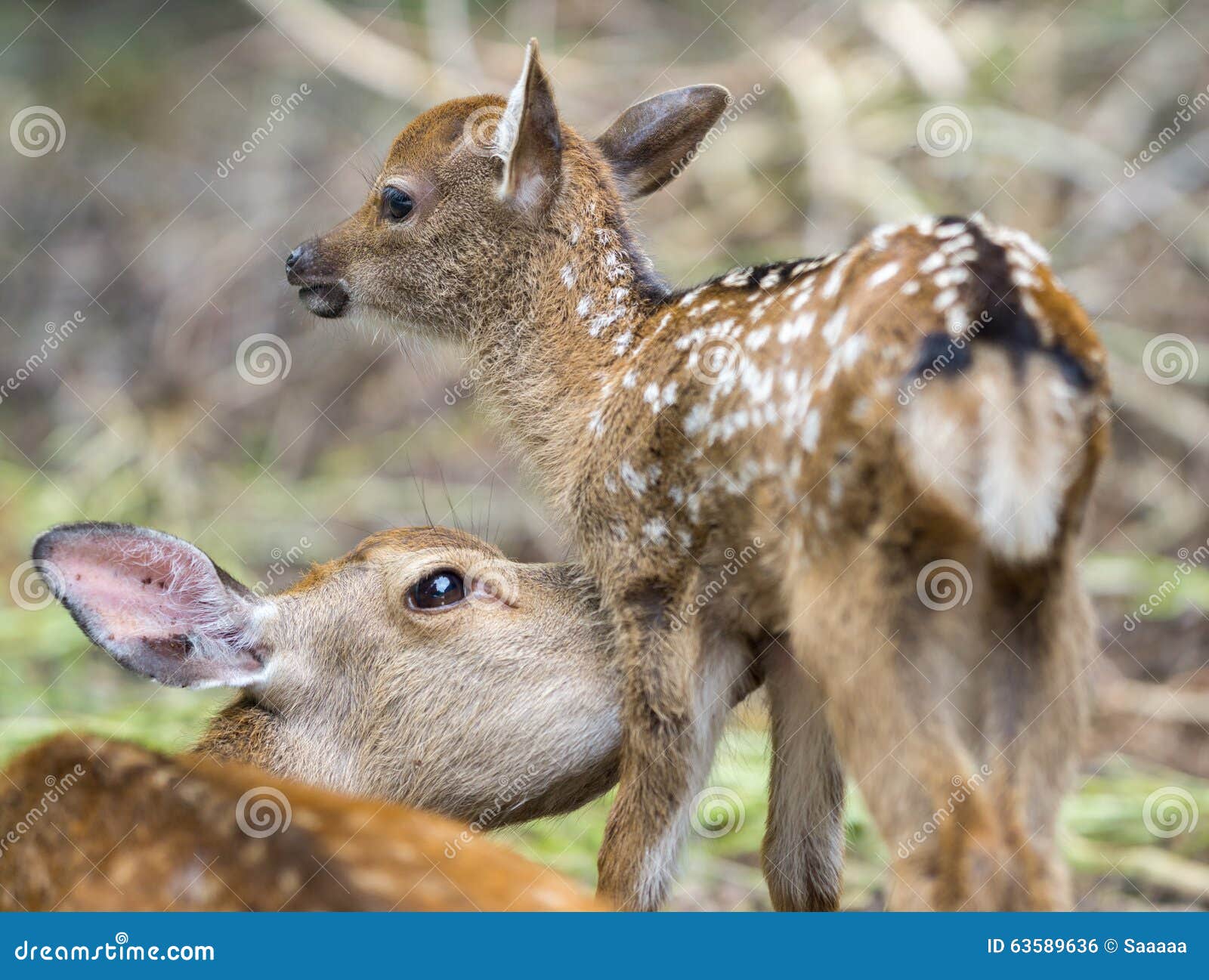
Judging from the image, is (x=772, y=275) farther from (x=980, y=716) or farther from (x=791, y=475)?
(x=980, y=716)

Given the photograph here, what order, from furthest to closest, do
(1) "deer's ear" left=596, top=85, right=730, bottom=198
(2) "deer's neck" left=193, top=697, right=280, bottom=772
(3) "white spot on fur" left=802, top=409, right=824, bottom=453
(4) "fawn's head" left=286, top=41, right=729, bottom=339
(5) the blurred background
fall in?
1. (5) the blurred background
2. (1) "deer's ear" left=596, top=85, right=730, bottom=198
3. (4) "fawn's head" left=286, top=41, right=729, bottom=339
4. (2) "deer's neck" left=193, top=697, right=280, bottom=772
5. (3) "white spot on fur" left=802, top=409, right=824, bottom=453

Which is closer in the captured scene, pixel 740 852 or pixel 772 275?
pixel 772 275

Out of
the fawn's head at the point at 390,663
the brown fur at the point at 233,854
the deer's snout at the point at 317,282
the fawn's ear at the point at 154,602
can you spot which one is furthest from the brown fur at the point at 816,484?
the fawn's ear at the point at 154,602

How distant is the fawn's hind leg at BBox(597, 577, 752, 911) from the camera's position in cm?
443

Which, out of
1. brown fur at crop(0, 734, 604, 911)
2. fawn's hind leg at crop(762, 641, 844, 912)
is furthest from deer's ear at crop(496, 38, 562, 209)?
brown fur at crop(0, 734, 604, 911)

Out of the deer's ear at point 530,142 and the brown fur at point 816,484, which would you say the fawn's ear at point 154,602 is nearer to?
the brown fur at point 816,484

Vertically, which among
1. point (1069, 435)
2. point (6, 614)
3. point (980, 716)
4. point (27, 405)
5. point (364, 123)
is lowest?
point (6, 614)

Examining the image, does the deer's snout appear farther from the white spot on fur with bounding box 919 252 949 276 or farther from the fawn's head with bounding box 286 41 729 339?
the white spot on fur with bounding box 919 252 949 276

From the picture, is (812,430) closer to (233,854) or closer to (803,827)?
(803,827)

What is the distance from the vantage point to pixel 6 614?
330 inches

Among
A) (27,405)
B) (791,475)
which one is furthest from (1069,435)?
(27,405)

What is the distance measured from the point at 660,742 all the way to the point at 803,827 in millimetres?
767

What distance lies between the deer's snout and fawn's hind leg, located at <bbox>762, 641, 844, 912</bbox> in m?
2.24

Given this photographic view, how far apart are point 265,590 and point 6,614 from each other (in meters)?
3.35
